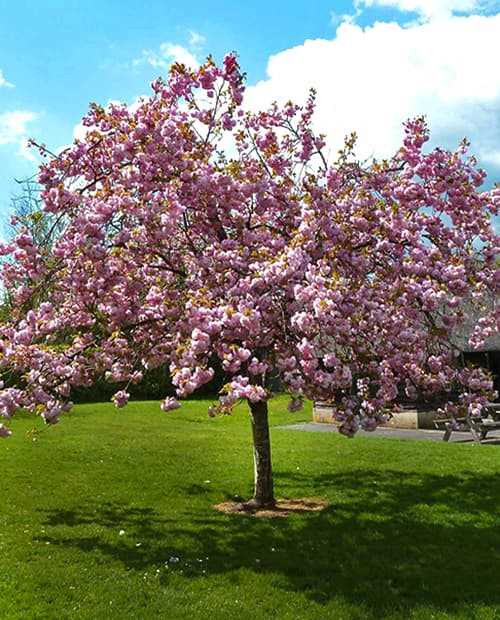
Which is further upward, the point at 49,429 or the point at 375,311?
the point at 375,311

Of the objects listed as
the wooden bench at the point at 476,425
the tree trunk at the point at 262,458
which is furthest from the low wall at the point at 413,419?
the tree trunk at the point at 262,458

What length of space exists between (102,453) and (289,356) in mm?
8942

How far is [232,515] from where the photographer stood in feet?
33.9

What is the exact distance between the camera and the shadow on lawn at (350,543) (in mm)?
7188

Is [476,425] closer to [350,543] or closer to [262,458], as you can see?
[262,458]

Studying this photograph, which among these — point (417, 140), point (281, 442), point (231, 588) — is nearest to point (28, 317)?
point (231, 588)

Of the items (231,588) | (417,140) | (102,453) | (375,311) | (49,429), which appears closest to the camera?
(231,588)

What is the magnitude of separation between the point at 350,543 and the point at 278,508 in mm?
2169

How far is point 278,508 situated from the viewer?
1075cm

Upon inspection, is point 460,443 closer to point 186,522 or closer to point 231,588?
point 186,522

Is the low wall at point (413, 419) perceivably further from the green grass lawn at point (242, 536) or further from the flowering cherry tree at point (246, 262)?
the flowering cherry tree at point (246, 262)

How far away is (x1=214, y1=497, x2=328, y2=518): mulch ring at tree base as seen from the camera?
1043 cm

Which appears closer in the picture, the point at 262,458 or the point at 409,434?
the point at 262,458

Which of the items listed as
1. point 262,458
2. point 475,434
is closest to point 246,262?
point 262,458
